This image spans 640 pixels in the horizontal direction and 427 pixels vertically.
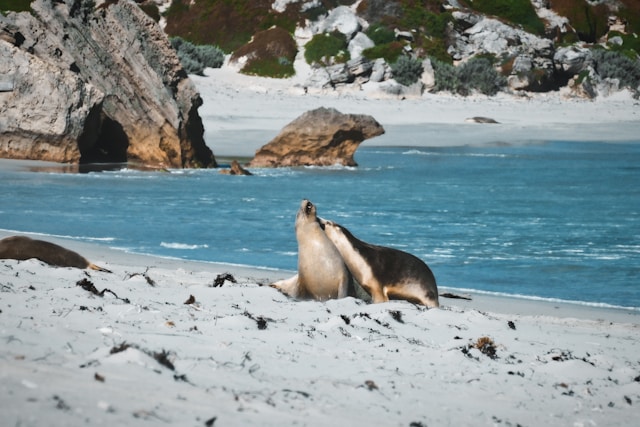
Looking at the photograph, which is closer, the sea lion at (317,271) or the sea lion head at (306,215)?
the sea lion at (317,271)

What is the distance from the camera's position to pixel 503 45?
42188mm

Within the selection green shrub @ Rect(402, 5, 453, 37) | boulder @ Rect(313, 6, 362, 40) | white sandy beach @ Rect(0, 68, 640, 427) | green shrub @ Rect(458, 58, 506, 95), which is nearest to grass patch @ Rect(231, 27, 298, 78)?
boulder @ Rect(313, 6, 362, 40)

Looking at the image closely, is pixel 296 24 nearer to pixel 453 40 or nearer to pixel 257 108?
pixel 453 40

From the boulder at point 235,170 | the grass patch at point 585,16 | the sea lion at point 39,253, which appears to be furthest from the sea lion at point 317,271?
the grass patch at point 585,16

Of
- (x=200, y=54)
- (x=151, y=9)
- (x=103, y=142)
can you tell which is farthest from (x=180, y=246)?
(x=151, y=9)

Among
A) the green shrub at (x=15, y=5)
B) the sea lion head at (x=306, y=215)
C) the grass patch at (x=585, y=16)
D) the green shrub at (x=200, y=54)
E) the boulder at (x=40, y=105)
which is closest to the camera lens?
the sea lion head at (x=306, y=215)

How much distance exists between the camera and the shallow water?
A: 1113 cm

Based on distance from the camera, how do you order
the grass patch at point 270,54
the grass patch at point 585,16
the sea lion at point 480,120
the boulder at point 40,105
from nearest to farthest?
1. the boulder at point 40,105
2. the sea lion at point 480,120
3. the grass patch at point 270,54
4. the grass patch at point 585,16

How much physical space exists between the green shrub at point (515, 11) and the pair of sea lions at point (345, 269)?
39284 mm

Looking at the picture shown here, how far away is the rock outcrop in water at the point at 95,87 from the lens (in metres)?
20.0

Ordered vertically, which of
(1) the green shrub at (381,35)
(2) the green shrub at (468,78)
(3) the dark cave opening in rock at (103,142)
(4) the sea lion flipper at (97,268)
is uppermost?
(1) the green shrub at (381,35)

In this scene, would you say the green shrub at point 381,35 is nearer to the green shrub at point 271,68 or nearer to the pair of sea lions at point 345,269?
the green shrub at point 271,68

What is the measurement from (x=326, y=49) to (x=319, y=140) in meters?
16.8

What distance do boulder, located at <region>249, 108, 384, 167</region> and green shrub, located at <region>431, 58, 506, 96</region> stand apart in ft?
47.0
